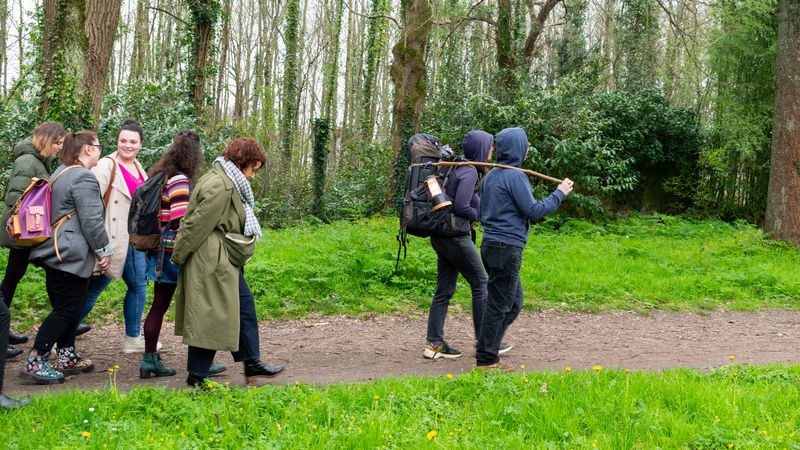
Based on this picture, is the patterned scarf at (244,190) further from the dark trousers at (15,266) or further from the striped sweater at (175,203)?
the dark trousers at (15,266)

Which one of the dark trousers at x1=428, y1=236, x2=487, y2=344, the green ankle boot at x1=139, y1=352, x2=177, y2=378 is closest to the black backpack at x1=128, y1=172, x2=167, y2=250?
the green ankle boot at x1=139, y1=352, x2=177, y2=378

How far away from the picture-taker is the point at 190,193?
16.8 ft

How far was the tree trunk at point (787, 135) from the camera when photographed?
40.8ft

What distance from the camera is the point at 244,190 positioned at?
4.82 m

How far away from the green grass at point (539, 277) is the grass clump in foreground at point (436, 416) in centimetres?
303

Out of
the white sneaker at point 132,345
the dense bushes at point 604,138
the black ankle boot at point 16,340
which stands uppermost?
the dense bushes at point 604,138

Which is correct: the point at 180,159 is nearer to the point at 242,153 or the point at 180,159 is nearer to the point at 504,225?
the point at 242,153

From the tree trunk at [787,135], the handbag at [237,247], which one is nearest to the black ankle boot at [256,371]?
the handbag at [237,247]

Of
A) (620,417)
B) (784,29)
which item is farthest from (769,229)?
(620,417)

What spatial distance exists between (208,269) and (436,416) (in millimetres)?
1821

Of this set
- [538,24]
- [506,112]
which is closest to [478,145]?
[506,112]

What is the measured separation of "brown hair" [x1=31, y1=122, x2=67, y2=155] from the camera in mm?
5773

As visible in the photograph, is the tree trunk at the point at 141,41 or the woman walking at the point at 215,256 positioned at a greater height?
the tree trunk at the point at 141,41

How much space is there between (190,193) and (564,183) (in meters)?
2.86
